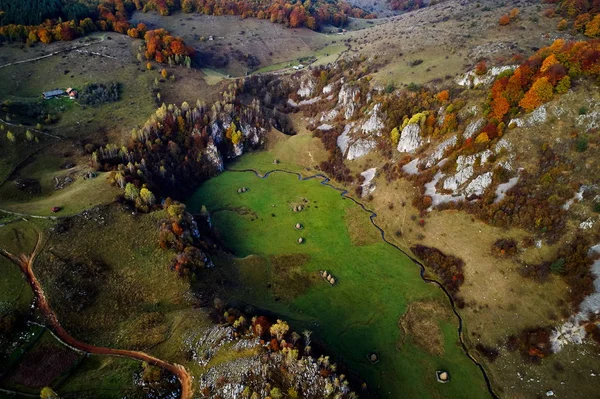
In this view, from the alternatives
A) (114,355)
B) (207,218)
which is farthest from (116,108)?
(114,355)

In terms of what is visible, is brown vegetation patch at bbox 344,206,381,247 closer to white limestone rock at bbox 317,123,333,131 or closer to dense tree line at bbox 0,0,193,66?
white limestone rock at bbox 317,123,333,131

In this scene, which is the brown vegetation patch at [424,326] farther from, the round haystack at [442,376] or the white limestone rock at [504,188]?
the white limestone rock at [504,188]

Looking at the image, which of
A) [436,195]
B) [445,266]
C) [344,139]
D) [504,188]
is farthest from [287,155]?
[504,188]

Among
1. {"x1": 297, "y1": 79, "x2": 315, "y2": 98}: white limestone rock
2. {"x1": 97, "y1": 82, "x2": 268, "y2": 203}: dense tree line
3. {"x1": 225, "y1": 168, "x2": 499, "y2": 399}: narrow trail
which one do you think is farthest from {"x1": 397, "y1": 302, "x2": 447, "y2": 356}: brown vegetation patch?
{"x1": 297, "y1": 79, "x2": 315, "y2": 98}: white limestone rock

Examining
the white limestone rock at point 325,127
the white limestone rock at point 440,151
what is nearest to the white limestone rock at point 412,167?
the white limestone rock at point 440,151

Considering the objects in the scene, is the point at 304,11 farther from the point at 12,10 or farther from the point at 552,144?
the point at 552,144

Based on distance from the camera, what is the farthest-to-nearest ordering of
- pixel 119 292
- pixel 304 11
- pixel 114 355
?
pixel 304 11, pixel 119 292, pixel 114 355
